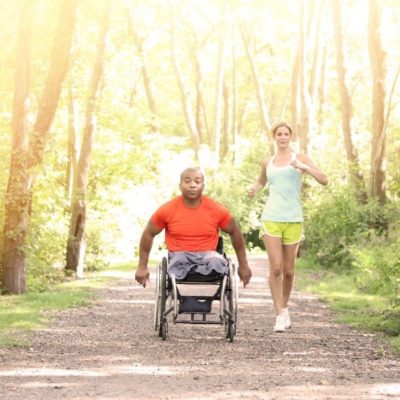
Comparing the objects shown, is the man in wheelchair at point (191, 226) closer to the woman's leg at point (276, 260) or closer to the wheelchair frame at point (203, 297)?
the wheelchair frame at point (203, 297)

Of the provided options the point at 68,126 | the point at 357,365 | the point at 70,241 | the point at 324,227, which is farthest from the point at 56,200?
the point at 357,365

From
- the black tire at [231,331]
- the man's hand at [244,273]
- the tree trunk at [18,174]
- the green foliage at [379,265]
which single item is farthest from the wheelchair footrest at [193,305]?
the tree trunk at [18,174]

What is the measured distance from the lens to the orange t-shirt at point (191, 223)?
28.6 feet

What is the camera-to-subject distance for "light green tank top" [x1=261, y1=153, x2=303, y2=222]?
9453mm

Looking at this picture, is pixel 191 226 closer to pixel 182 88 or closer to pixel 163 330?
pixel 163 330

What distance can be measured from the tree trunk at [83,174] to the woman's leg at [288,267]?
26.9 feet

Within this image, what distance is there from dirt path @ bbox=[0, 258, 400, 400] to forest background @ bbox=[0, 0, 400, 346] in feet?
4.17

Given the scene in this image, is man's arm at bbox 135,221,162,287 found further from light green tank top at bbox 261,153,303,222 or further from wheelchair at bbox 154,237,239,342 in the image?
light green tank top at bbox 261,153,303,222

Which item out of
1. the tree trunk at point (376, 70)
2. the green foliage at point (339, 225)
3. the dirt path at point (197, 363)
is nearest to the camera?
the dirt path at point (197, 363)

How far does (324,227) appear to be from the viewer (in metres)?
19.7

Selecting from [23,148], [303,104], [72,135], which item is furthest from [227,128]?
[23,148]

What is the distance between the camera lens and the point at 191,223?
8727 mm

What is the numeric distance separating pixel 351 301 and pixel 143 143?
1705 centimetres

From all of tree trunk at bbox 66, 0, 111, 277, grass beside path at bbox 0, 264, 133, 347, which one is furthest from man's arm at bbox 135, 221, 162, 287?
tree trunk at bbox 66, 0, 111, 277
